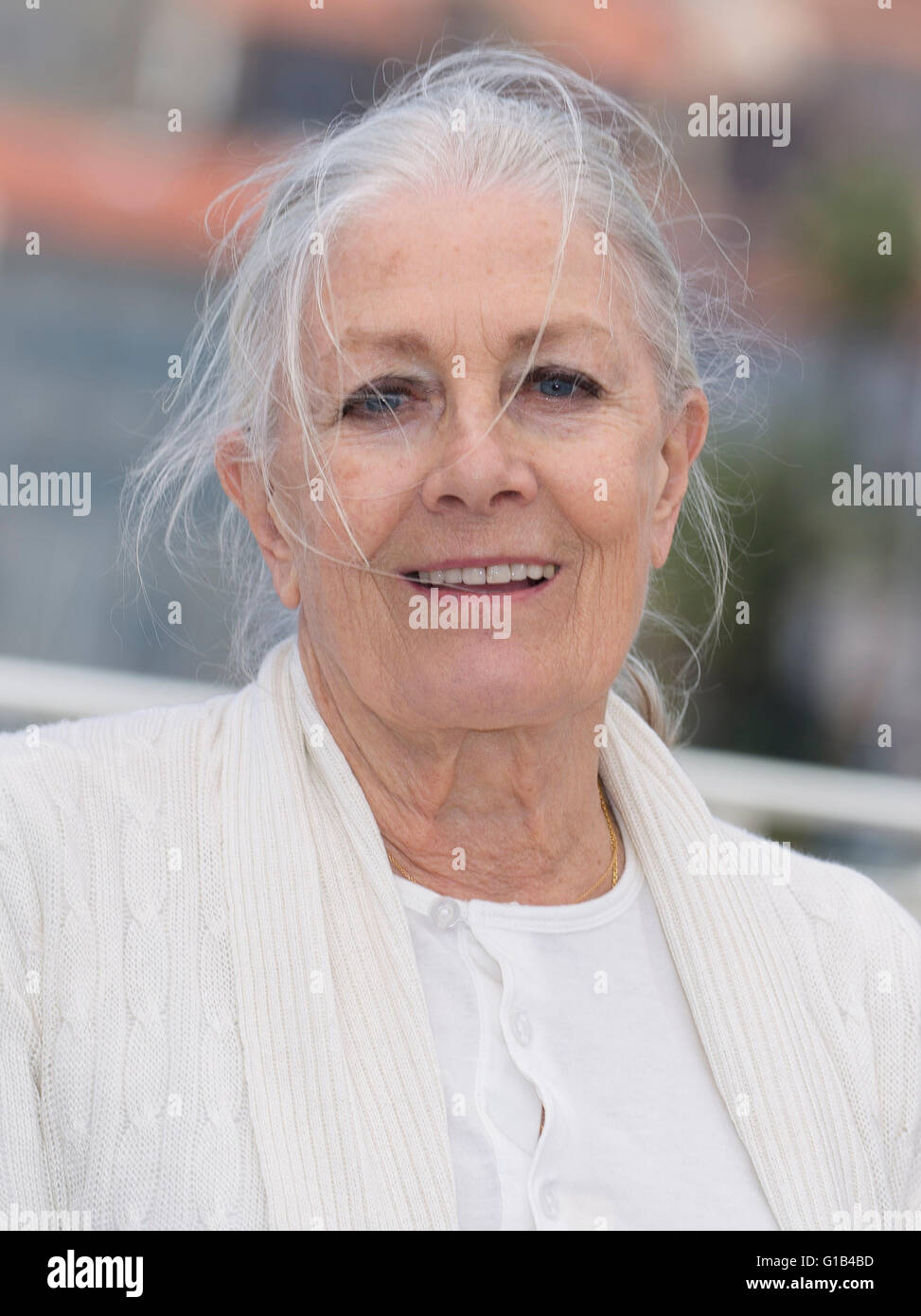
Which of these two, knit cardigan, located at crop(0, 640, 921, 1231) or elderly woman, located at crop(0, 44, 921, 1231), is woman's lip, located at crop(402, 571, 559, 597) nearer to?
elderly woman, located at crop(0, 44, 921, 1231)

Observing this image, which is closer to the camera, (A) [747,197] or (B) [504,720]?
(B) [504,720]

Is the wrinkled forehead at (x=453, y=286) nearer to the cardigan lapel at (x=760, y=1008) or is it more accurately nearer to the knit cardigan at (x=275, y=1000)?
the knit cardigan at (x=275, y=1000)

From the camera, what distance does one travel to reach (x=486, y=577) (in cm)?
153

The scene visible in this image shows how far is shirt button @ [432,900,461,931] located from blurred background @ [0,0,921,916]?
2.08 metres

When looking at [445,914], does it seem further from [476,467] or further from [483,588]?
[476,467]

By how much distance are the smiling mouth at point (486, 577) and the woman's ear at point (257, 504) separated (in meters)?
0.20

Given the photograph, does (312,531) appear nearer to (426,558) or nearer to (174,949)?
(426,558)

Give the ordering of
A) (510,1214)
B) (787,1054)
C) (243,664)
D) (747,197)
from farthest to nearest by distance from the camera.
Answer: (747,197)
(243,664)
(787,1054)
(510,1214)

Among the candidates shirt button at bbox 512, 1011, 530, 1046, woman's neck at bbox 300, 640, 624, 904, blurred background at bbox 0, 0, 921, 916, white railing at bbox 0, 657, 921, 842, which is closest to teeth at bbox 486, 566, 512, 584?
woman's neck at bbox 300, 640, 624, 904

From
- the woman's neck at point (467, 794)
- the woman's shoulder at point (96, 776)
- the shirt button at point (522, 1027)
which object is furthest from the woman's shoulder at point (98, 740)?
the shirt button at point (522, 1027)

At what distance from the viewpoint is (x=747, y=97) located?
835 centimetres

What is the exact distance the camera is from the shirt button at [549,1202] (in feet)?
4.62

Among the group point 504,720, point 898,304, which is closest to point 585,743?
point 504,720

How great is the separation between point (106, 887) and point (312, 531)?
0.44 m
